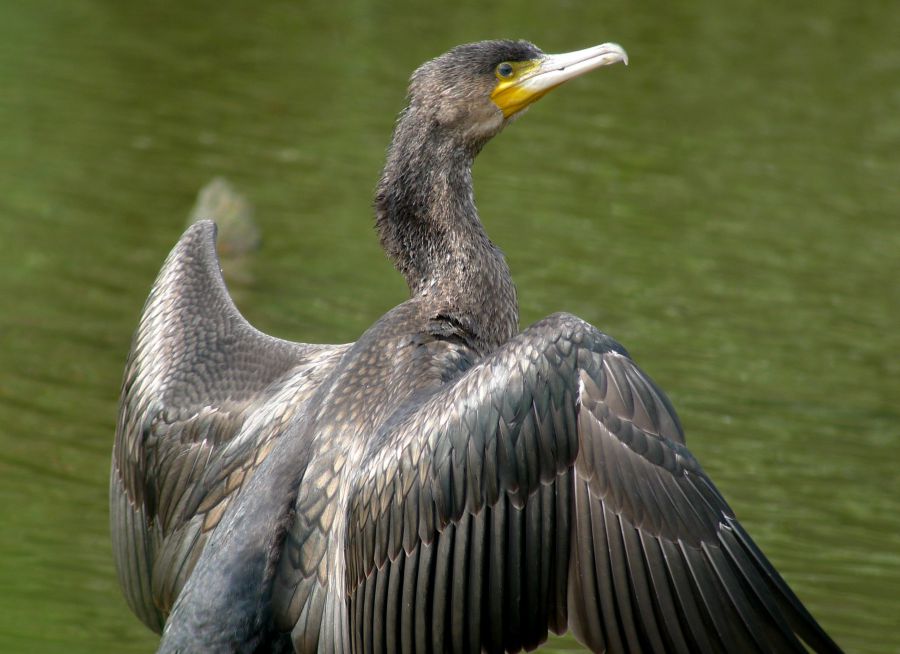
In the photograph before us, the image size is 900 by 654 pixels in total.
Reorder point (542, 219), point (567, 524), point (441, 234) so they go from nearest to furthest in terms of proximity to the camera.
Answer: point (567, 524)
point (441, 234)
point (542, 219)

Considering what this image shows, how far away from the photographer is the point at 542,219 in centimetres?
1379

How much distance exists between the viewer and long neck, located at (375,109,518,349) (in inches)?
247

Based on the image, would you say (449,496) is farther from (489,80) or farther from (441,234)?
(489,80)

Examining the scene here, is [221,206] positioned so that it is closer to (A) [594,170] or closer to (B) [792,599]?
(A) [594,170]

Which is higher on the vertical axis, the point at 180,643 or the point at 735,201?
the point at 180,643

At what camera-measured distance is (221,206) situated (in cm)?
1273

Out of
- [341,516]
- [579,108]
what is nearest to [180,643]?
[341,516]

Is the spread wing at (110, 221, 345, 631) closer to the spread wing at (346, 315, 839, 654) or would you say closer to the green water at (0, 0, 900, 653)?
the spread wing at (346, 315, 839, 654)

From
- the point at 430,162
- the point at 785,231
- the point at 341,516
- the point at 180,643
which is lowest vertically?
the point at 785,231

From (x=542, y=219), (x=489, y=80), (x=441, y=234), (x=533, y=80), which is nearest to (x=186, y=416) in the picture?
(x=441, y=234)

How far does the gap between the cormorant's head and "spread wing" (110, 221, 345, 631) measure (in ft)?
3.41

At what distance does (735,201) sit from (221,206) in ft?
15.3

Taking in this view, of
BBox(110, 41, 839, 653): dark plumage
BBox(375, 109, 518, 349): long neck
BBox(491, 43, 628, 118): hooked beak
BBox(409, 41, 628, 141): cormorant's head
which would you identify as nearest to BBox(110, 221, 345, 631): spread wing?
BBox(110, 41, 839, 653): dark plumage

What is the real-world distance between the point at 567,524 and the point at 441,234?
156 centimetres
